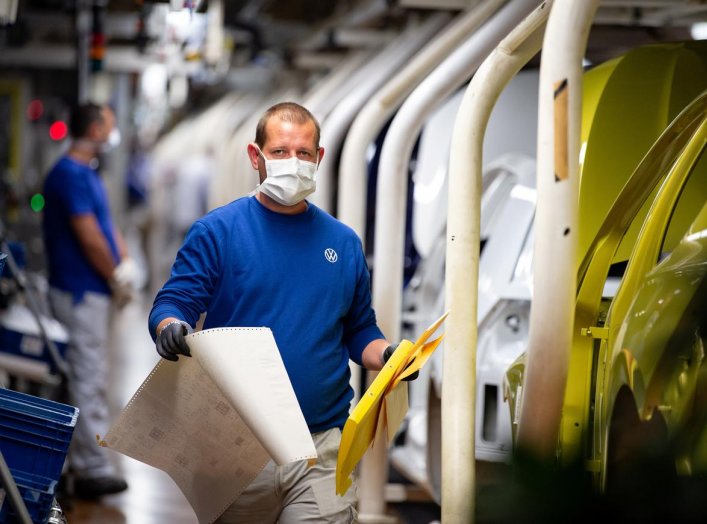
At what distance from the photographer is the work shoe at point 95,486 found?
7645 mm

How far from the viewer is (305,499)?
412cm

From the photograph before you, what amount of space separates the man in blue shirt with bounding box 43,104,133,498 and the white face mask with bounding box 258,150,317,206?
366 centimetres

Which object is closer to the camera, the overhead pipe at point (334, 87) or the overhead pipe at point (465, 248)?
the overhead pipe at point (465, 248)

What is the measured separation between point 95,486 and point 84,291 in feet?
3.61

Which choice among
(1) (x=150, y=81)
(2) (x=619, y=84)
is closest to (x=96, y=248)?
(2) (x=619, y=84)

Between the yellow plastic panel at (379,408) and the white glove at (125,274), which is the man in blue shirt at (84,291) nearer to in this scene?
the white glove at (125,274)

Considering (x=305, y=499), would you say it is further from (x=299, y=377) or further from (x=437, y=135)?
(x=437, y=135)

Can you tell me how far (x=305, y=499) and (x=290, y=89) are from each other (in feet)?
30.6

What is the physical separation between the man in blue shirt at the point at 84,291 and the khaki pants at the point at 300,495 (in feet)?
12.0

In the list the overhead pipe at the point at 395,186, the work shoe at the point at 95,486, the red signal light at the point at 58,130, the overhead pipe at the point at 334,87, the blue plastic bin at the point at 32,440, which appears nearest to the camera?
the blue plastic bin at the point at 32,440

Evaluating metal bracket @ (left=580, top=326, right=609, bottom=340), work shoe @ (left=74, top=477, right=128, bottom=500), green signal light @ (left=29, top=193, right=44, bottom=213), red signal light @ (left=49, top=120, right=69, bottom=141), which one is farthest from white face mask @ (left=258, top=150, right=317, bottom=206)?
red signal light @ (left=49, top=120, right=69, bottom=141)

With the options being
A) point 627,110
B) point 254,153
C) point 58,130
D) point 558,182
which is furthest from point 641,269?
point 58,130

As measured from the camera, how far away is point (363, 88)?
329 inches

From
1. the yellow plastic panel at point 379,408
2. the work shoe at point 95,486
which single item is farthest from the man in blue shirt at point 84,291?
the yellow plastic panel at point 379,408
